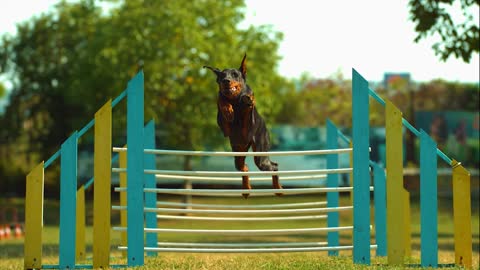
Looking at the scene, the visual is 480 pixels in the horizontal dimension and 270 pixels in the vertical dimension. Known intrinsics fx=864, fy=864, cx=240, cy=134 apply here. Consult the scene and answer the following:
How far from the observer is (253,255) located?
12.3 m

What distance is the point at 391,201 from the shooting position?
7.99 meters

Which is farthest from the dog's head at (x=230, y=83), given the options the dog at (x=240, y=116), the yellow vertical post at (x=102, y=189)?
the yellow vertical post at (x=102, y=189)

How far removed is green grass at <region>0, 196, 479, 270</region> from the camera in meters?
8.38

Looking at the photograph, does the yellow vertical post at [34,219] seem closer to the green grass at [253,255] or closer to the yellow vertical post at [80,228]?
the green grass at [253,255]

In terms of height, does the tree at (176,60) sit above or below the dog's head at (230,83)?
above

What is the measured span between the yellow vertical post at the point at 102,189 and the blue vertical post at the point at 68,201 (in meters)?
0.22

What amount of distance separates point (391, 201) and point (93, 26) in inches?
986

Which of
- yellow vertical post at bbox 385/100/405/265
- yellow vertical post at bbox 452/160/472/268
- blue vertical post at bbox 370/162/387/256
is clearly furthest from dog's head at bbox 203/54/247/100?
yellow vertical post at bbox 452/160/472/268

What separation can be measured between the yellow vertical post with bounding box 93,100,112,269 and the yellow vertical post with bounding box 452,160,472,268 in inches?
129

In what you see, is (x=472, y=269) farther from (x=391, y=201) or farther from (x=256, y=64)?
(x=256, y=64)

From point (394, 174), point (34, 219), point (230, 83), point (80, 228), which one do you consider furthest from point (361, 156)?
point (80, 228)

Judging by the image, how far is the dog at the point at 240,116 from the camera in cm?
815

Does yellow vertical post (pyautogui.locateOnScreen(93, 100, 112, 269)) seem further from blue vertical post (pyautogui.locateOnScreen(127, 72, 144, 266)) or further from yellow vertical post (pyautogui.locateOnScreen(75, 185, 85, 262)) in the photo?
yellow vertical post (pyautogui.locateOnScreen(75, 185, 85, 262))

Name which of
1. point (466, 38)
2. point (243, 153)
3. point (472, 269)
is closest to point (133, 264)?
point (243, 153)
